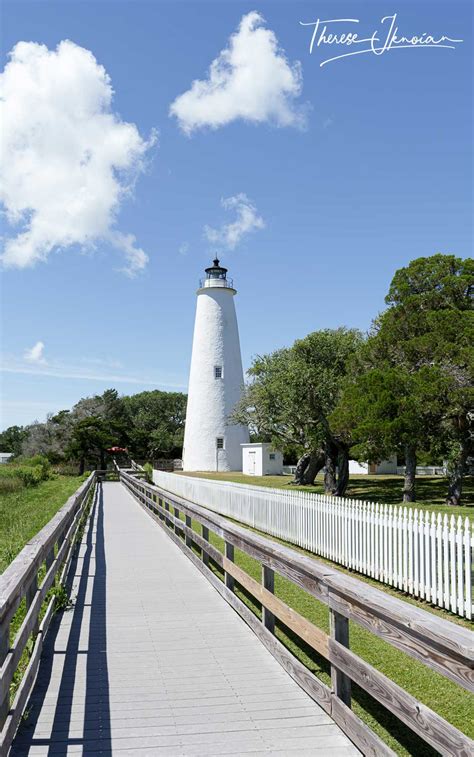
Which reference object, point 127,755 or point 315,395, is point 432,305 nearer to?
point 315,395

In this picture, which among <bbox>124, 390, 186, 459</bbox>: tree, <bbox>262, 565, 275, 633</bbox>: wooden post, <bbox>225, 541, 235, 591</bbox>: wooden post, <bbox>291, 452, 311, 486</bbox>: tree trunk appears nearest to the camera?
<bbox>262, 565, 275, 633</bbox>: wooden post

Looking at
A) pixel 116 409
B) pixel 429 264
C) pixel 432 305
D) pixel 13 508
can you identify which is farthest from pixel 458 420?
pixel 116 409

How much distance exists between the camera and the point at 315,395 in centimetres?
2419

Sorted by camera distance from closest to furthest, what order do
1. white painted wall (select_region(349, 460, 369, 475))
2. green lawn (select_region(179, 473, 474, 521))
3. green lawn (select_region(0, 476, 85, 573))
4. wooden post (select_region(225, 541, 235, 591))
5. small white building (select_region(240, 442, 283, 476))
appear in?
wooden post (select_region(225, 541, 235, 591)) < green lawn (select_region(0, 476, 85, 573)) < green lawn (select_region(179, 473, 474, 521)) < small white building (select_region(240, 442, 283, 476)) < white painted wall (select_region(349, 460, 369, 475))

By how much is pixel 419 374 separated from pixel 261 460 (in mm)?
20121

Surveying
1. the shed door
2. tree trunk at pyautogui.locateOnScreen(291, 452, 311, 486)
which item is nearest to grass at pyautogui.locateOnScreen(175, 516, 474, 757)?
tree trunk at pyautogui.locateOnScreen(291, 452, 311, 486)

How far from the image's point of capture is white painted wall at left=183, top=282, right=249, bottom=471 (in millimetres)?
39625

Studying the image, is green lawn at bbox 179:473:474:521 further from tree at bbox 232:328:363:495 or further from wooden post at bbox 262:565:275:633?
wooden post at bbox 262:565:275:633

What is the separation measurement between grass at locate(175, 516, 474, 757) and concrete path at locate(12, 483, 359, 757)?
417 millimetres

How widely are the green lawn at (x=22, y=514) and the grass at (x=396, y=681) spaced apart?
5568 millimetres

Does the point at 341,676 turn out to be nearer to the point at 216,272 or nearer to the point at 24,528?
the point at 24,528

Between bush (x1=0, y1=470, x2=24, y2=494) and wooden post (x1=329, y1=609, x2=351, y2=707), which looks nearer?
wooden post (x1=329, y1=609, x2=351, y2=707)

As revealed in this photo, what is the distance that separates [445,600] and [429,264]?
54.4 feet

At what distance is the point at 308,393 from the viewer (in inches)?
954
